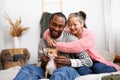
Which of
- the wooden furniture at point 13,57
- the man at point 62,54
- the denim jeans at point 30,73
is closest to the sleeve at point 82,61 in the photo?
the man at point 62,54

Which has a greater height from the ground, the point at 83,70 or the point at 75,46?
the point at 75,46

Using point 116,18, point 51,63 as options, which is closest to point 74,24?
point 51,63

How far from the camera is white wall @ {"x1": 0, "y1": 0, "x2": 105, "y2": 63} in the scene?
3531 mm

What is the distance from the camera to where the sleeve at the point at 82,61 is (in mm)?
1706

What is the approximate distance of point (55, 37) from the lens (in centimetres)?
183

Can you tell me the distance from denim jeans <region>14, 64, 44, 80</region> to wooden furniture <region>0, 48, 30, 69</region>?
5.37 feet

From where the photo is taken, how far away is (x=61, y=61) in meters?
1.70

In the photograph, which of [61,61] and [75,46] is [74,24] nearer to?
[75,46]

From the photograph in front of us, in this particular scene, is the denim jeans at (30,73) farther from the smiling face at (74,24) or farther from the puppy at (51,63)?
the smiling face at (74,24)

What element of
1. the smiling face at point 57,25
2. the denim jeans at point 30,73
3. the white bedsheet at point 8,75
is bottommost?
the white bedsheet at point 8,75

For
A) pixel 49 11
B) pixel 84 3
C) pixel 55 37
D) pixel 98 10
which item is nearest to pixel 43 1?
pixel 49 11

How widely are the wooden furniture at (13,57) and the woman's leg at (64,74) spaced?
1.84m

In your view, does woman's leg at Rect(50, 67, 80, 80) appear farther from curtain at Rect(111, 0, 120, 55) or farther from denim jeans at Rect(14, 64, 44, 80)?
curtain at Rect(111, 0, 120, 55)

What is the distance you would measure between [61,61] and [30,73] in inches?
9.7
